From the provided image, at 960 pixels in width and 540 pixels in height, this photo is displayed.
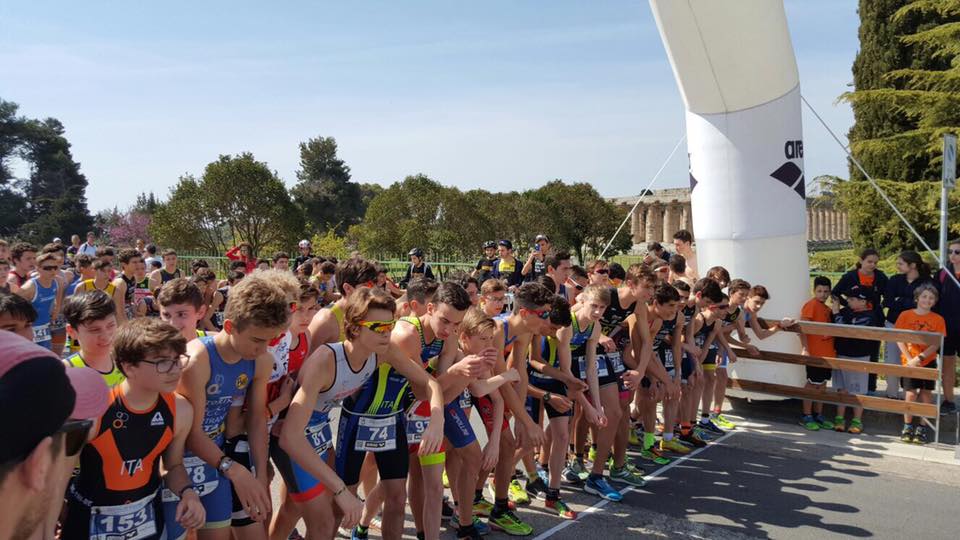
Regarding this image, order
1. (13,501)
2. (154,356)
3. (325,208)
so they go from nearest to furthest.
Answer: (13,501), (154,356), (325,208)

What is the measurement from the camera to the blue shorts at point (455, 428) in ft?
15.9

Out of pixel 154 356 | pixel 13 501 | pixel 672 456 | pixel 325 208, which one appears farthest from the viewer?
pixel 325 208

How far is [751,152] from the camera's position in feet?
30.0

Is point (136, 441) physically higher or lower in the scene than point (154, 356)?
lower

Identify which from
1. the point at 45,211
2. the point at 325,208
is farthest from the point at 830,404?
the point at 45,211

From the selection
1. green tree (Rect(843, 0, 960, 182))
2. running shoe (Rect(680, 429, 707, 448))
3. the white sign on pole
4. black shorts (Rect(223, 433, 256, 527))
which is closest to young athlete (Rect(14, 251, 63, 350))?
black shorts (Rect(223, 433, 256, 527))

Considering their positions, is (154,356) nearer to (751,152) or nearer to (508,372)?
(508,372)

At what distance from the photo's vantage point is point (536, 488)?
6133mm

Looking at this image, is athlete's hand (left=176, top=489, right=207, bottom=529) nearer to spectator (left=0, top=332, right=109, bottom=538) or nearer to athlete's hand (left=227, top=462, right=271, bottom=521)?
athlete's hand (left=227, top=462, right=271, bottom=521)

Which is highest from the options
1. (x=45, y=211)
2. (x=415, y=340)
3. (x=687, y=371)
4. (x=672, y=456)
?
(x=45, y=211)

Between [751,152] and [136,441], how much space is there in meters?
8.24

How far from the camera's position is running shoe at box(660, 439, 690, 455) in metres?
7.48

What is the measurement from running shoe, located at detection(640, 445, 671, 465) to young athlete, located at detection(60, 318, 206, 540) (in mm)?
5033

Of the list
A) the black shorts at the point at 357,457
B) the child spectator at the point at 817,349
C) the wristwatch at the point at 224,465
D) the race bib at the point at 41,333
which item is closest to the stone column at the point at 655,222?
the child spectator at the point at 817,349
